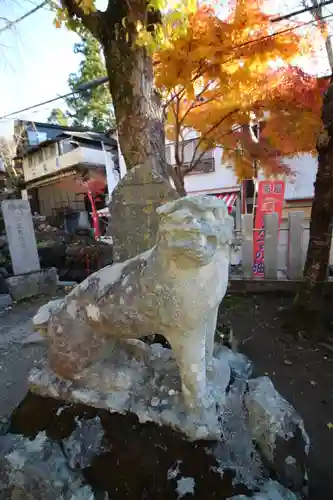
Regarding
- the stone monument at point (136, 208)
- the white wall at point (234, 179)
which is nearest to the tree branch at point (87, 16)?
the stone monument at point (136, 208)

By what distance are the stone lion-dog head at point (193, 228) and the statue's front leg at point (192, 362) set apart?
397 mm

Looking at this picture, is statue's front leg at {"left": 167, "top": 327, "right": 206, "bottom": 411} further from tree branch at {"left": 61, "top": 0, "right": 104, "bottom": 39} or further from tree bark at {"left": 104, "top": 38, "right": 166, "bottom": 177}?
tree branch at {"left": 61, "top": 0, "right": 104, "bottom": 39}

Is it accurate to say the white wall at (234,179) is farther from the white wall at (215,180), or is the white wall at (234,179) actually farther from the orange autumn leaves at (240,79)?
the orange autumn leaves at (240,79)

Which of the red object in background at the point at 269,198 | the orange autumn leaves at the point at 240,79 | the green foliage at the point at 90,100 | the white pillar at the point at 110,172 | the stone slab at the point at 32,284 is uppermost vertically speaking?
the green foliage at the point at 90,100

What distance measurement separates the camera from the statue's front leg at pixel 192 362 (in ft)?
4.76

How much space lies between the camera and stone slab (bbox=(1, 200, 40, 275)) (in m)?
6.36

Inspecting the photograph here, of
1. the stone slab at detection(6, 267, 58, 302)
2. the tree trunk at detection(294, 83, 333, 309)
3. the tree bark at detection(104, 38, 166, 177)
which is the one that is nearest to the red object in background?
the tree trunk at detection(294, 83, 333, 309)

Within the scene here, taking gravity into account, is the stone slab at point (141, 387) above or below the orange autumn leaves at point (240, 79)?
below

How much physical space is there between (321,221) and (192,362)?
3288 mm

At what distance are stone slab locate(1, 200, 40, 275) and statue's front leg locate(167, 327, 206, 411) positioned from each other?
578 centimetres

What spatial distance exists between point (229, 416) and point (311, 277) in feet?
9.97

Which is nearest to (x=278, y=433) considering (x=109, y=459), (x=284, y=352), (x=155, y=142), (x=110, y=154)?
(x=109, y=459)

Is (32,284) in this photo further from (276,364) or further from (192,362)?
(192,362)

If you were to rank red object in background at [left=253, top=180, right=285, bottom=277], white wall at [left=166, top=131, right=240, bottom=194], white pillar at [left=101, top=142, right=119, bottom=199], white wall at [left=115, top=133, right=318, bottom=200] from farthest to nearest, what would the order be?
1. white pillar at [left=101, top=142, right=119, bottom=199]
2. white wall at [left=166, top=131, right=240, bottom=194]
3. white wall at [left=115, top=133, right=318, bottom=200]
4. red object in background at [left=253, top=180, right=285, bottom=277]
